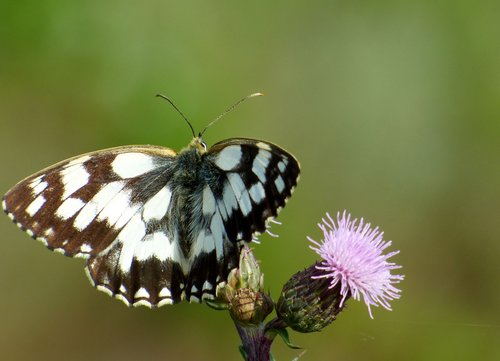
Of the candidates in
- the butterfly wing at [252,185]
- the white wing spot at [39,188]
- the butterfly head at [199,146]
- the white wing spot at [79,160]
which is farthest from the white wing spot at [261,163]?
the white wing spot at [39,188]

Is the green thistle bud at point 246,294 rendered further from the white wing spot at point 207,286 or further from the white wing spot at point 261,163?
the white wing spot at point 261,163

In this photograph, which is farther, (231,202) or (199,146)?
(199,146)

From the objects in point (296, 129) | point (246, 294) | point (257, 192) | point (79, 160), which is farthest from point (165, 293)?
point (296, 129)

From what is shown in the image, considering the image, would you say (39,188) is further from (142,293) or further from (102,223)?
(142,293)

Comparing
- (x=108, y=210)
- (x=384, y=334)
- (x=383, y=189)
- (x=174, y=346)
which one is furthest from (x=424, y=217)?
(x=108, y=210)

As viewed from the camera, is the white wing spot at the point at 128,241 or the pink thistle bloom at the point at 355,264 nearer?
the pink thistle bloom at the point at 355,264

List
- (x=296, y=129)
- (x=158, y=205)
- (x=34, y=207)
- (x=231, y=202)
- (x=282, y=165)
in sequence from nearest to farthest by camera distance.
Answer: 1. (x=282, y=165)
2. (x=231, y=202)
3. (x=34, y=207)
4. (x=158, y=205)
5. (x=296, y=129)

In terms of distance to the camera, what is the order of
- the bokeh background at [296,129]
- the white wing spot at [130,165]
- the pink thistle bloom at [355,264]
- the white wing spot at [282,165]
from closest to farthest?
the white wing spot at [282,165]
the pink thistle bloom at [355,264]
the white wing spot at [130,165]
the bokeh background at [296,129]

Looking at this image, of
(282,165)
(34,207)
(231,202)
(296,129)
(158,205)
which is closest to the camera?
(282,165)
